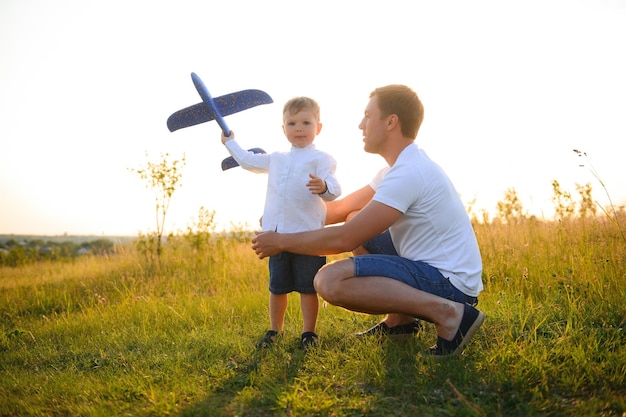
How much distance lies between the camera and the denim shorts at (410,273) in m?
2.98

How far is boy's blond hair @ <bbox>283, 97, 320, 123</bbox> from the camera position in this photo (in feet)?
11.6

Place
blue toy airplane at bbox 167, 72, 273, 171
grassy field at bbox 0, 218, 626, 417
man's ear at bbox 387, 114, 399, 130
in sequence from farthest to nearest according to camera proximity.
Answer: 1. blue toy airplane at bbox 167, 72, 273, 171
2. man's ear at bbox 387, 114, 399, 130
3. grassy field at bbox 0, 218, 626, 417

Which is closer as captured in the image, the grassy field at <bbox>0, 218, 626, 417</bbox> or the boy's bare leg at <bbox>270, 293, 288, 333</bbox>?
the grassy field at <bbox>0, 218, 626, 417</bbox>

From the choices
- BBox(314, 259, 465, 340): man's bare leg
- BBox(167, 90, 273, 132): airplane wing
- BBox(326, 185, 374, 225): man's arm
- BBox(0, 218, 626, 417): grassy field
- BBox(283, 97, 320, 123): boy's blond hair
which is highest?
BBox(167, 90, 273, 132): airplane wing

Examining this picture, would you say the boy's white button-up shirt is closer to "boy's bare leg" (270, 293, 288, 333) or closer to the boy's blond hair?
the boy's blond hair

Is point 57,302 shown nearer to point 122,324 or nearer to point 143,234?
point 143,234

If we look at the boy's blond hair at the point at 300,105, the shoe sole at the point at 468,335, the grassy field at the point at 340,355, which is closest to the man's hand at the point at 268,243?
the grassy field at the point at 340,355

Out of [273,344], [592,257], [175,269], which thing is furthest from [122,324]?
[592,257]

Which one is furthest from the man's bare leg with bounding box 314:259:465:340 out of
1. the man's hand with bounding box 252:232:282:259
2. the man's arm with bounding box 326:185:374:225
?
the man's arm with bounding box 326:185:374:225

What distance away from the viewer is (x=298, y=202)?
3568mm

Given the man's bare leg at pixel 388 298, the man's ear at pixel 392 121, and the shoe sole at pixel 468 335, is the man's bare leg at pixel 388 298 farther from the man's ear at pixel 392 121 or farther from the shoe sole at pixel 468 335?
the man's ear at pixel 392 121

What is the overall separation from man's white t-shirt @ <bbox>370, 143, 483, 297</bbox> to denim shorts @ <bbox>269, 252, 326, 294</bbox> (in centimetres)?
74

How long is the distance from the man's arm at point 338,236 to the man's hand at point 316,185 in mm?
327

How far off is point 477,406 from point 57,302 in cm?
589
